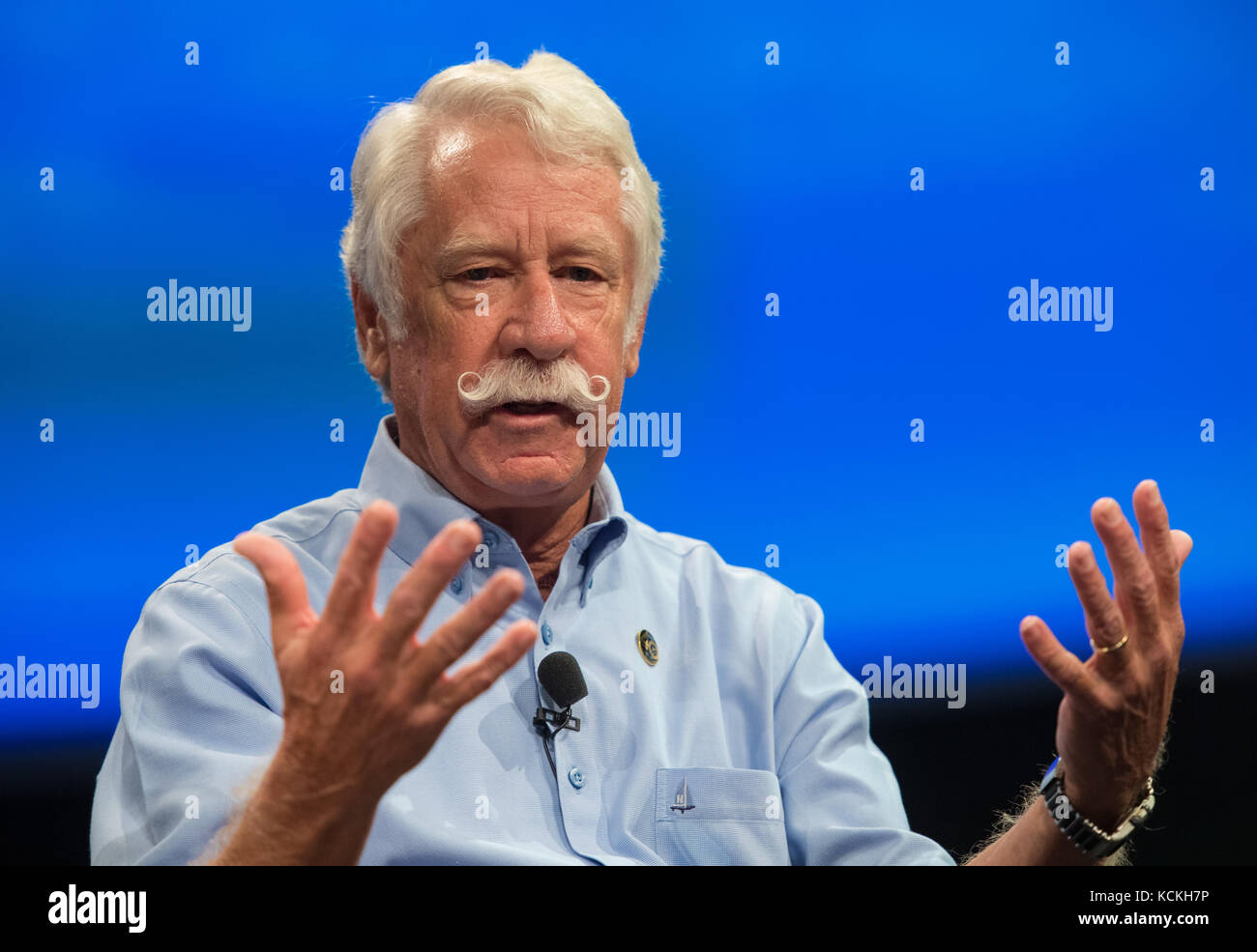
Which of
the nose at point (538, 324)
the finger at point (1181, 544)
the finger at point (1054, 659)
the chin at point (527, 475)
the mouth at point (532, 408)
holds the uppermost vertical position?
the nose at point (538, 324)

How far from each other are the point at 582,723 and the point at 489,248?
87 centimetres

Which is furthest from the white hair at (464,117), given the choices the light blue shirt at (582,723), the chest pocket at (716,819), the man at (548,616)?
the chest pocket at (716,819)

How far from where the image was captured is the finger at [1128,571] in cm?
191

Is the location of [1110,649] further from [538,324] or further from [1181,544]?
A: [538,324]

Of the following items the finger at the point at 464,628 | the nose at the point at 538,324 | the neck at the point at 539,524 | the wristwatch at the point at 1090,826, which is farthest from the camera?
the neck at the point at 539,524

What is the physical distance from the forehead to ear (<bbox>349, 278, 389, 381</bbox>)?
0.26 meters

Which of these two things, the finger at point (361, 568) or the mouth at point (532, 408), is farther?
the mouth at point (532, 408)

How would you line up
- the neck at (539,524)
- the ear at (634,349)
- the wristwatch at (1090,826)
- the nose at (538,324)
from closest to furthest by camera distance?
the wristwatch at (1090,826) → the nose at (538,324) → the neck at (539,524) → the ear at (634,349)

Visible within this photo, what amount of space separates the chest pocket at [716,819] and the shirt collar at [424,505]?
1.46 ft

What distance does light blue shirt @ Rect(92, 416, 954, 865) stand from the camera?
205cm

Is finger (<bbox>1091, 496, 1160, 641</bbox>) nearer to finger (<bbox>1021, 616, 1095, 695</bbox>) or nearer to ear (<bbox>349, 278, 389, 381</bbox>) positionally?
finger (<bbox>1021, 616, 1095, 695</bbox>)

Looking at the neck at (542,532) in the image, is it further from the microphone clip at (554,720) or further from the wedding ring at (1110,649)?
the wedding ring at (1110,649)
